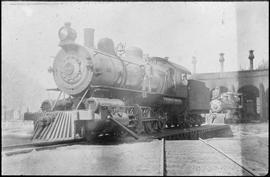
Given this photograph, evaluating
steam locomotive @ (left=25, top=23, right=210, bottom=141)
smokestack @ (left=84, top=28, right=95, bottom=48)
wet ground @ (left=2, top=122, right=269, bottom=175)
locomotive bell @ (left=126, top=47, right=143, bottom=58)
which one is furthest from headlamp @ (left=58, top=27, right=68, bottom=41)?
locomotive bell @ (left=126, top=47, right=143, bottom=58)

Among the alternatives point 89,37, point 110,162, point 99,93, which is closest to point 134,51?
point 89,37

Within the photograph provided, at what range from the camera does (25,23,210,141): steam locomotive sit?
26.8 ft

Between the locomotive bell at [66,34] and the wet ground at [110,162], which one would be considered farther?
the locomotive bell at [66,34]

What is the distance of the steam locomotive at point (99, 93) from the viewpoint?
816 cm

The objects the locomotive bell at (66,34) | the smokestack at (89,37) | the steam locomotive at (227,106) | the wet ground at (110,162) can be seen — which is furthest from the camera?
the steam locomotive at (227,106)

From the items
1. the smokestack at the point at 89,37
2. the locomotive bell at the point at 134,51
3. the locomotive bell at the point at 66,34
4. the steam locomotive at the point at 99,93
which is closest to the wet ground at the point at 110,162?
the steam locomotive at the point at 99,93

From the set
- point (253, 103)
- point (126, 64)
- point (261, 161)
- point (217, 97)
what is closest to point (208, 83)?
point (253, 103)

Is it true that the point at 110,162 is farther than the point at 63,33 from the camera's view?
No

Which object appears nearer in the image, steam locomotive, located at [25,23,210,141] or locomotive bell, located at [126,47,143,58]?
steam locomotive, located at [25,23,210,141]

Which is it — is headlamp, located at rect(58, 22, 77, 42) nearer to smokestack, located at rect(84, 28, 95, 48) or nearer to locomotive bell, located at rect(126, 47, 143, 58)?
smokestack, located at rect(84, 28, 95, 48)

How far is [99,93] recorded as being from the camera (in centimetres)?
946

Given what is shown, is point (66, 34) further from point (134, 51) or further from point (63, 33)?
point (134, 51)

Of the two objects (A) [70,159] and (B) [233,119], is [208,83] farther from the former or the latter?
(A) [70,159]

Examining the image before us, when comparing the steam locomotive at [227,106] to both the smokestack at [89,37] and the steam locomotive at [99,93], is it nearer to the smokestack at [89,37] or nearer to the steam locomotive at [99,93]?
the steam locomotive at [99,93]
